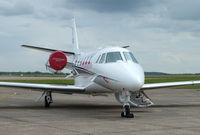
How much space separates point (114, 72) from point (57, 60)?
18.9 feet

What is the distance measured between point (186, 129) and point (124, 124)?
1929 millimetres

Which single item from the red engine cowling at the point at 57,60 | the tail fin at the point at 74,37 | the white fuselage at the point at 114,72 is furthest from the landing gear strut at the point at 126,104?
the tail fin at the point at 74,37

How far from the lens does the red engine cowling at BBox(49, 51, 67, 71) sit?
1780 cm

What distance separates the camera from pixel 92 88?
610 inches

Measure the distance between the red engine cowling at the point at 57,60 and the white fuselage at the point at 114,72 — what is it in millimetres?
1984

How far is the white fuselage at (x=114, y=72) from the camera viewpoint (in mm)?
12352

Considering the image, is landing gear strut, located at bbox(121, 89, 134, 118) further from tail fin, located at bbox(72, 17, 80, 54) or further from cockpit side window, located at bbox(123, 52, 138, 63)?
tail fin, located at bbox(72, 17, 80, 54)

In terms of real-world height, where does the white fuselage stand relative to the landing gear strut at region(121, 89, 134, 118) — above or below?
above

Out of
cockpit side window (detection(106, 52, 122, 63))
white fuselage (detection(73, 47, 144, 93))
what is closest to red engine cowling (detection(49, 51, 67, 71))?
white fuselage (detection(73, 47, 144, 93))

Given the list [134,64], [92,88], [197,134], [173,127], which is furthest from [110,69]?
[197,134]

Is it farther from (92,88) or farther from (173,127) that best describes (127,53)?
(173,127)

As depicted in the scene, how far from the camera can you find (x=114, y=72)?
12938 mm

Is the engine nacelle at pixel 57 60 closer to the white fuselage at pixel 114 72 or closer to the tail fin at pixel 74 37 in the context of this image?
the white fuselage at pixel 114 72

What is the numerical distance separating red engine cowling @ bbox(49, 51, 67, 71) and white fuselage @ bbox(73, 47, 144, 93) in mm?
1984
